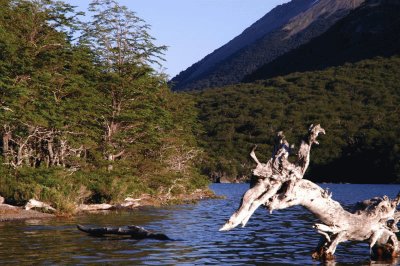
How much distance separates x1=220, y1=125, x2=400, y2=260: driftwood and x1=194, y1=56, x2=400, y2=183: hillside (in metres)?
96.5

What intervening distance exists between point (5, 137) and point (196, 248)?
70.6 ft

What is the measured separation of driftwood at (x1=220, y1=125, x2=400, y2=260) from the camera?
55.7ft

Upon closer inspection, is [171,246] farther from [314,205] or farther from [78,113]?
[78,113]

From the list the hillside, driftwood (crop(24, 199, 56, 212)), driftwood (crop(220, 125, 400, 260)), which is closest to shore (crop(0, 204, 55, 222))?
driftwood (crop(24, 199, 56, 212))

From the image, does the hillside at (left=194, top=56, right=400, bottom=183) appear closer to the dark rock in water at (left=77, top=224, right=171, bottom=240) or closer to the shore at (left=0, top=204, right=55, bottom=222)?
the shore at (left=0, top=204, right=55, bottom=222)

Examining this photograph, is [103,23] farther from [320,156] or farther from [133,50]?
[320,156]

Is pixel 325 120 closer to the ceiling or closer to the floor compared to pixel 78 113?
closer to the ceiling

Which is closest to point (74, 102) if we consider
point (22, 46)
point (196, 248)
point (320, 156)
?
point (22, 46)

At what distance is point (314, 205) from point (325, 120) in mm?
140101

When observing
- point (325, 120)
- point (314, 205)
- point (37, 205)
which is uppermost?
point (325, 120)

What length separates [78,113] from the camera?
41.6 meters

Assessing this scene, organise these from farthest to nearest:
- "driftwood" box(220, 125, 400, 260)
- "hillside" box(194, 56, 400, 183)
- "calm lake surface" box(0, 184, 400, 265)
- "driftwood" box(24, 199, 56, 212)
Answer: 1. "hillside" box(194, 56, 400, 183)
2. "driftwood" box(24, 199, 56, 212)
3. "calm lake surface" box(0, 184, 400, 265)
4. "driftwood" box(220, 125, 400, 260)

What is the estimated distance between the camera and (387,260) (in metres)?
19.1

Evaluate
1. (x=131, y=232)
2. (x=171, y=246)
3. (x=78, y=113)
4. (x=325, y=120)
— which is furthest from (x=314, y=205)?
(x=325, y=120)
